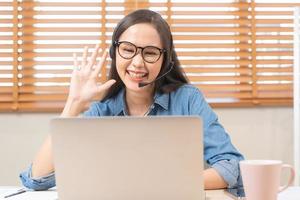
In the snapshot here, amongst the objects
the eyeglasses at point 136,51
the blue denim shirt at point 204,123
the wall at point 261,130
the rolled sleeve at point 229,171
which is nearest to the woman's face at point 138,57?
the eyeglasses at point 136,51

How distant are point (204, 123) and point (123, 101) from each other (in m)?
0.34

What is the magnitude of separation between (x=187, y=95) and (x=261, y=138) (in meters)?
0.89

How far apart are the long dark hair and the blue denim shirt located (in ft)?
0.09

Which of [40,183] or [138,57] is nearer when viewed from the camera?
[40,183]

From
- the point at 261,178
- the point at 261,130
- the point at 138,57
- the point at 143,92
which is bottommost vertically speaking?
the point at 261,130

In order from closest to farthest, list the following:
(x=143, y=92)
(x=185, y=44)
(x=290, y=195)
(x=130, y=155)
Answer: (x=130, y=155) < (x=290, y=195) < (x=143, y=92) < (x=185, y=44)

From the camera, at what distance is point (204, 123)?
132cm

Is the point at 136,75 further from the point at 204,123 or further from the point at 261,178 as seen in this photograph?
the point at 261,178

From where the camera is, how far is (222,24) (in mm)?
2186

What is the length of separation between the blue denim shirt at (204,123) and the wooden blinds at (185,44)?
68cm

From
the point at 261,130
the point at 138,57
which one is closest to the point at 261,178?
the point at 138,57

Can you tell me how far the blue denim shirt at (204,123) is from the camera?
43.7 inches

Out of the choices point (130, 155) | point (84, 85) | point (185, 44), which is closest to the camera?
point (130, 155)

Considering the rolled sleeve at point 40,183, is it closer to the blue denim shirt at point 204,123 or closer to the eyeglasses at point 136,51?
the blue denim shirt at point 204,123
